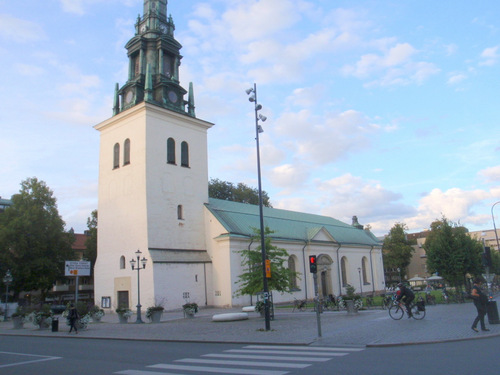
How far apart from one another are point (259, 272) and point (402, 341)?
1232 centimetres

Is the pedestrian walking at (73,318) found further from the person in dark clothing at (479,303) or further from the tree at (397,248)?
the tree at (397,248)

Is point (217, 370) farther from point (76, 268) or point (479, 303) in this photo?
point (76, 268)

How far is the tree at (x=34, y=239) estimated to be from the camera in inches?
1656

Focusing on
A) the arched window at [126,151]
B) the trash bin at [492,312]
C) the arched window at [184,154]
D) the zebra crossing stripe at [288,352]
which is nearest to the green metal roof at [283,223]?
the arched window at [184,154]

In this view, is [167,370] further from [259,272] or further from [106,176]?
[106,176]

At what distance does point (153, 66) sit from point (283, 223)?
70.0 ft

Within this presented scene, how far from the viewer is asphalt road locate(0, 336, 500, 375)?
880 centimetres

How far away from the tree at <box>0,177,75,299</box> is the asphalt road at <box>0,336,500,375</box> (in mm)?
31853

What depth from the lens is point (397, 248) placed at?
257 feet

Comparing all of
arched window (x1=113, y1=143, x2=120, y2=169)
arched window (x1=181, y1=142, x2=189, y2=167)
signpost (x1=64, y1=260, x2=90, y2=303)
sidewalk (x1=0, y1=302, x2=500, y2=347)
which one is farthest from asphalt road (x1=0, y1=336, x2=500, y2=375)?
arched window (x1=181, y1=142, x2=189, y2=167)

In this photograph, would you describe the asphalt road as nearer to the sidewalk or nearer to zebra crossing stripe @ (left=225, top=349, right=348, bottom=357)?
zebra crossing stripe @ (left=225, top=349, right=348, bottom=357)

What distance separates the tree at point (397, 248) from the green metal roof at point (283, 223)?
19.0 meters

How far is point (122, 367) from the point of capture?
401 inches

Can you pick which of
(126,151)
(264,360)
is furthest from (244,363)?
(126,151)
